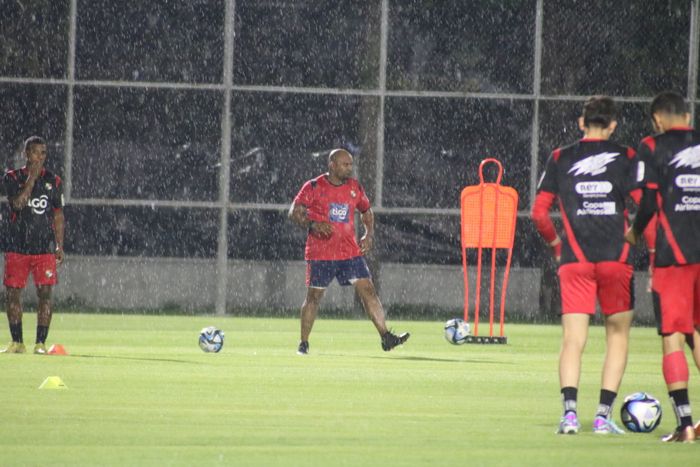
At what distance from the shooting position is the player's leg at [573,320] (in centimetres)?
992

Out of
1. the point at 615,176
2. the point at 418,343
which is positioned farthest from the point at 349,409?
the point at 418,343

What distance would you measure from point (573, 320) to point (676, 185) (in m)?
0.97

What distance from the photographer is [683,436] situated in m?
9.68

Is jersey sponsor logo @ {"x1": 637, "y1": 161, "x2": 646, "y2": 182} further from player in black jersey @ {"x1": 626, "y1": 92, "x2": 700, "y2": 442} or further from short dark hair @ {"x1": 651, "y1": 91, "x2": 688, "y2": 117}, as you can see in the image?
short dark hair @ {"x1": 651, "y1": 91, "x2": 688, "y2": 117}

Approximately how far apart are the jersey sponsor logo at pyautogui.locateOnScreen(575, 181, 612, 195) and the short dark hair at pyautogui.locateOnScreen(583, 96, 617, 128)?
0.34m

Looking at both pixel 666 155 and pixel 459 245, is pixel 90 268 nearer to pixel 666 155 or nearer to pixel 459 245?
pixel 459 245

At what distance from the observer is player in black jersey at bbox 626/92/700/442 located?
32.2 feet

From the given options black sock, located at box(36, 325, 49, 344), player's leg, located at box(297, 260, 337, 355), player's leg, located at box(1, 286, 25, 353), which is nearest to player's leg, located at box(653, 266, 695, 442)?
player's leg, located at box(297, 260, 337, 355)

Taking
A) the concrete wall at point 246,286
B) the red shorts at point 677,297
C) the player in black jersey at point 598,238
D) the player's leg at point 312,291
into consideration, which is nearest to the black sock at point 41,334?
the player's leg at point 312,291

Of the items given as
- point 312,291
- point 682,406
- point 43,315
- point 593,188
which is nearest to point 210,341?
point 312,291

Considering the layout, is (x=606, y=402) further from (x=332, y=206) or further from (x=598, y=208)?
Answer: (x=332, y=206)

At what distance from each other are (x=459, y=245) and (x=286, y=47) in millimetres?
4253

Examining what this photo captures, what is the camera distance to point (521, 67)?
92.0ft

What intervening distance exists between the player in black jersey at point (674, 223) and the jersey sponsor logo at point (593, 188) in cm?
24
